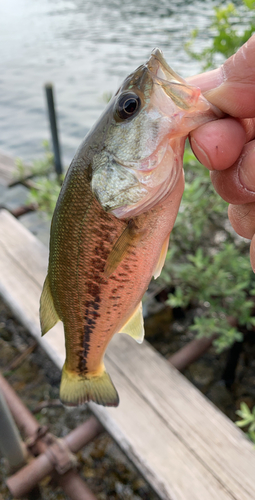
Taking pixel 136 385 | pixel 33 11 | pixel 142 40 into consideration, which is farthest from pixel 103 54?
pixel 136 385

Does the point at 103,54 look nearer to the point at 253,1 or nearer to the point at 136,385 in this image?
the point at 253,1

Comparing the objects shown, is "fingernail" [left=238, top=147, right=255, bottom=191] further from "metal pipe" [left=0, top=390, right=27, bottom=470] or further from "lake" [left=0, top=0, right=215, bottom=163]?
"lake" [left=0, top=0, right=215, bottom=163]

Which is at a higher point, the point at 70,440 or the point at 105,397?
the point at 105,397

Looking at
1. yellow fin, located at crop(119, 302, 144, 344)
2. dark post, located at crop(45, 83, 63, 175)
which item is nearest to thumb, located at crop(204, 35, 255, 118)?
yellow fin, located at crop(119, 302, 144, 344)

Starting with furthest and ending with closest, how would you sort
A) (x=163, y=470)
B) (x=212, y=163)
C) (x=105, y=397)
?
(x=163, y=470) → (x=105, y=397) → (x=212, y=163)

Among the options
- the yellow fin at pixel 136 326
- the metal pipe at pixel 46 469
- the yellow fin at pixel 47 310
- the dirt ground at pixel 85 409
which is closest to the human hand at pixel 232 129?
the yellow fin at pixel 136 326

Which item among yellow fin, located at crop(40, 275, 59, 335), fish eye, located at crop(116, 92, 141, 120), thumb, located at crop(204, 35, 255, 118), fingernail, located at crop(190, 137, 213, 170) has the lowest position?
yellow fin, located at crop(40, 275, 59, 335)
